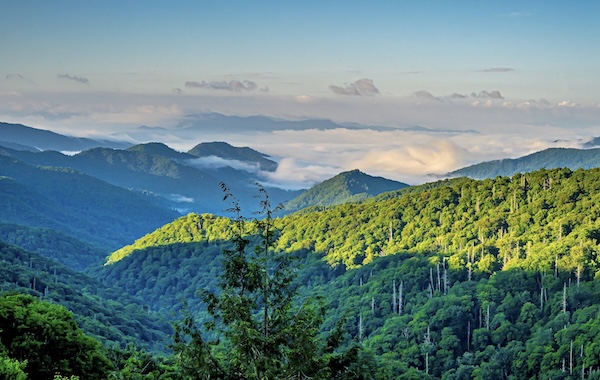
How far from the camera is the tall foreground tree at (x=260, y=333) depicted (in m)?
28.8

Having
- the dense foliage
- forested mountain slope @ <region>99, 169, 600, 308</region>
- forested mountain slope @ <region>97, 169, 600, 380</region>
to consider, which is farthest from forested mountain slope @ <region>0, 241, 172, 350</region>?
forested mountain slope @ <region>99, 169, 600, 308</region>

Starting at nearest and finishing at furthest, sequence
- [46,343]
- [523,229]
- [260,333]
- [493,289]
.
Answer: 1. [260,333]
2. [46,343]
3. [493,289]
4. [523,229]

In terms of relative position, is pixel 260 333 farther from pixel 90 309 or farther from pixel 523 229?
pixel 523 229

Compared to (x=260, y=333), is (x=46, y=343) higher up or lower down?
lower down

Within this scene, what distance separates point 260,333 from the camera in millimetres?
29500

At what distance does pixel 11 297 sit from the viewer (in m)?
60.2

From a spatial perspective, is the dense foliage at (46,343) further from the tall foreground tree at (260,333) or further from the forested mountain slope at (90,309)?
the forested mountain slope at (90,309)

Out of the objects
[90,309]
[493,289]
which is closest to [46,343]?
[90,309]

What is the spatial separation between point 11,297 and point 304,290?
138992 mm

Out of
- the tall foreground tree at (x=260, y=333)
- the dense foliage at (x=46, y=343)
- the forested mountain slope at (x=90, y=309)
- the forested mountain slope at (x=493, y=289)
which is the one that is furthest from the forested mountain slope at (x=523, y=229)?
the tall foreground tree at (x=260, y=333)

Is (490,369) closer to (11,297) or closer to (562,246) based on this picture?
(562,246)

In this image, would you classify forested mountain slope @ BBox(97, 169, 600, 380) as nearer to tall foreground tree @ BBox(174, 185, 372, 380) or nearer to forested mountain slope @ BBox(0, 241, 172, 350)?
forested mountain slope @ BBox(0, 241, 172, 350)

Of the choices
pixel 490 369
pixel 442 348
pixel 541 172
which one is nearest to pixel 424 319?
pixel 442 348

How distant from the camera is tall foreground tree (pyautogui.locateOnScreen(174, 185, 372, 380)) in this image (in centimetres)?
2878
